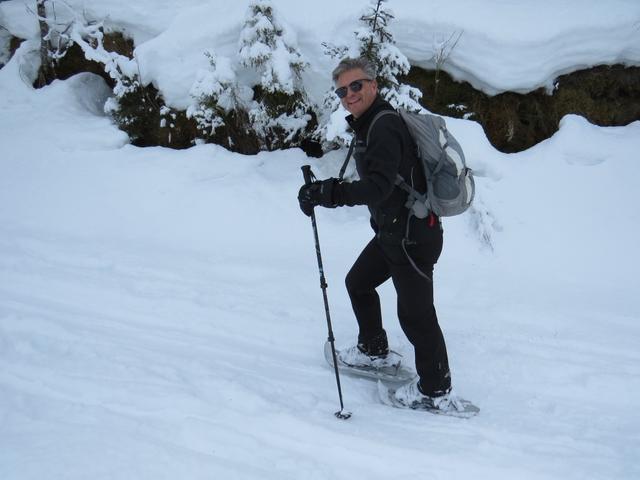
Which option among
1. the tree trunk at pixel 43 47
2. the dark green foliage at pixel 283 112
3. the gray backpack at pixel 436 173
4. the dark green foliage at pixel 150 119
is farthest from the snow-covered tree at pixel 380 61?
the tree trunk at pixel 43 47

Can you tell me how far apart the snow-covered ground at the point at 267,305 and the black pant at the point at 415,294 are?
0.39 meters

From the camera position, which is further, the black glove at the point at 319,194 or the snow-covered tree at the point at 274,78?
the snow-covered tree at the point at 274,78

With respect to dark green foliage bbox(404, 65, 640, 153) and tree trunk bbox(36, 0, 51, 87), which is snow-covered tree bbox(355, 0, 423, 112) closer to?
dark green foliage bbox(404, 65, 640, 153)

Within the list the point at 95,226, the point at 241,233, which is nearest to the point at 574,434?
the point at 241,233

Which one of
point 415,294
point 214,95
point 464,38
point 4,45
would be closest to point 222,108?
point 214,95

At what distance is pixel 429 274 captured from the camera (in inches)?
129

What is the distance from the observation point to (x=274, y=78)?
6.46m

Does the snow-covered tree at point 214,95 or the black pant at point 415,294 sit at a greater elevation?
the snow-covered tree at point 214,95

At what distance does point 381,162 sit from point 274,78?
13.9 ft

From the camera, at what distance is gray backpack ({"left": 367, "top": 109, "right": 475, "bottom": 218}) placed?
297 cm

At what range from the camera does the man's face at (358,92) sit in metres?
2.89

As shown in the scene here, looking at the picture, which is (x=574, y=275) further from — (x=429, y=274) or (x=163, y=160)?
(x=163, y=160)

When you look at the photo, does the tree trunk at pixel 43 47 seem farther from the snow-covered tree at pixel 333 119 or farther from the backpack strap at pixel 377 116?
the backpack strap at pixel 377 116

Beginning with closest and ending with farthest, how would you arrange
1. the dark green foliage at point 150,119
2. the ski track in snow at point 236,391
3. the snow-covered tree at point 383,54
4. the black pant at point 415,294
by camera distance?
the ski track in snow at point 236,391 → the black pant at point 415,294 → the snow-covered tree at point 383,54 → the dark green foliage at point 150,119
